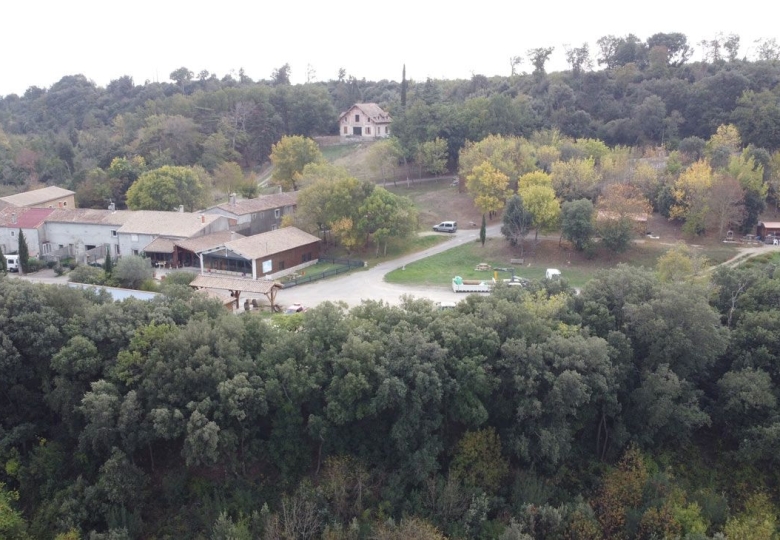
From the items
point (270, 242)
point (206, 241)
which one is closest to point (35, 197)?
point (206, 241)

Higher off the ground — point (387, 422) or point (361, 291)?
point (361, 291)

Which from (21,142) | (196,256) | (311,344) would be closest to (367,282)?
(196,256)

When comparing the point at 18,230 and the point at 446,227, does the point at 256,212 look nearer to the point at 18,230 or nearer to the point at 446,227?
the point at 446,227

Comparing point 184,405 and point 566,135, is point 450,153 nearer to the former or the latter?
point 566,135

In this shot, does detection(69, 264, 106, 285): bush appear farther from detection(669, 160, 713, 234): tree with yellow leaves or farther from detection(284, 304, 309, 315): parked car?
detection(669, 160, 713, 234): tree with yellow leaves

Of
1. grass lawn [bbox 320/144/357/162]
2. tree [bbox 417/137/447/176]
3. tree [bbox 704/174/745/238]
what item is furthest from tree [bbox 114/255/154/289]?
grass lawn [bbox 320/144/357/162]
